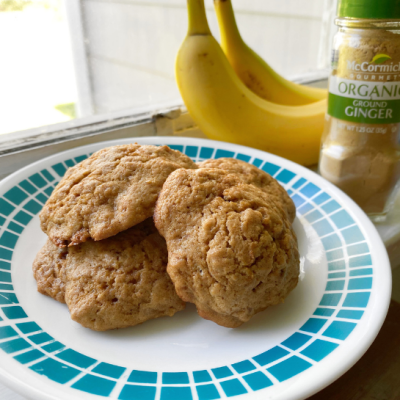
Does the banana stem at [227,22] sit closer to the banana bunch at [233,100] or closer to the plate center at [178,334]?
the banana bunch at [233,100]

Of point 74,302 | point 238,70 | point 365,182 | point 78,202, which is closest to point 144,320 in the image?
point 74,302

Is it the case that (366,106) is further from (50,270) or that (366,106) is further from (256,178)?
(50,270)

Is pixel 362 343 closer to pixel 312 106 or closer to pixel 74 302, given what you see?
pixel 74 302

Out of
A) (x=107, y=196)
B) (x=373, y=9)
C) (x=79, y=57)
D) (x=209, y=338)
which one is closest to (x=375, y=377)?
(x=209, y=338)

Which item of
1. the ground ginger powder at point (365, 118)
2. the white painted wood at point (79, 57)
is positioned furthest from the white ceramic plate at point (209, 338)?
the white painted wood at point (79, 57)

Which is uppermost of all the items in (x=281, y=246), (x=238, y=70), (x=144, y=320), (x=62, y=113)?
(x=238, y=70)

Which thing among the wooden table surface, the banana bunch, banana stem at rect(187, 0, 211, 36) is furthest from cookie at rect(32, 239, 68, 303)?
banana stem at rect(187, 0, 211, 36)
